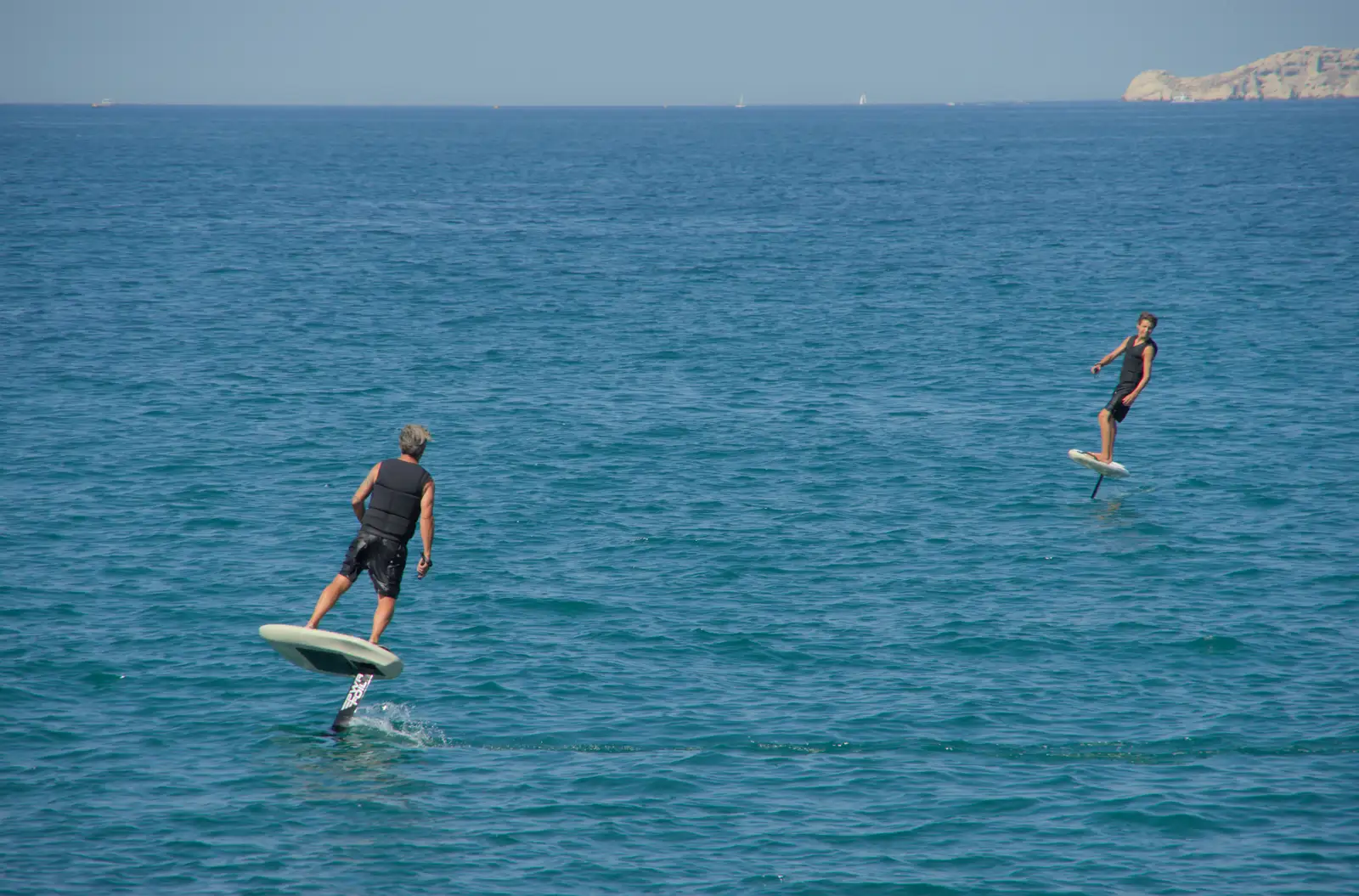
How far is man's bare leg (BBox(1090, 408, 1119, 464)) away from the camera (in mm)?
22734

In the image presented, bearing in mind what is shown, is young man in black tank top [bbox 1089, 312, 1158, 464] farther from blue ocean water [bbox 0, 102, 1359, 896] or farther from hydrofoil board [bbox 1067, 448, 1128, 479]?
blue ocean water [bbox 0, 102, 1359, 896]

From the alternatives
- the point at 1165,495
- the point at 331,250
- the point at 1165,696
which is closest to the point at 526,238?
the point at 331,250

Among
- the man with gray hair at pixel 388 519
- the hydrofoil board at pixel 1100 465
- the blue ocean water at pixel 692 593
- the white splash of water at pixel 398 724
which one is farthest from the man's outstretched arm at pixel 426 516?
the hydrofoil board at pixel 1100 465

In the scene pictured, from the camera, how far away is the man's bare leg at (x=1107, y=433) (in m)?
22.7

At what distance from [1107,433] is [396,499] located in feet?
44.0

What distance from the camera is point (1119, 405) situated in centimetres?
2261

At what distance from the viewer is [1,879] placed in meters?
11.6

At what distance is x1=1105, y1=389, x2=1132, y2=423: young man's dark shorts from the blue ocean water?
1584 mm

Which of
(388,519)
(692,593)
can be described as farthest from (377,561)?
(692,593)

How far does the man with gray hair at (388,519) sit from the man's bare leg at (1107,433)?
41.5 ft

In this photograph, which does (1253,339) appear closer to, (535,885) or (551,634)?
(551,634)

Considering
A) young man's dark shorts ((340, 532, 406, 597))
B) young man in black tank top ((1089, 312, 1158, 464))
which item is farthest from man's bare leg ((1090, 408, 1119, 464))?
young man's dark shorts ((340, 532, 406, 597))

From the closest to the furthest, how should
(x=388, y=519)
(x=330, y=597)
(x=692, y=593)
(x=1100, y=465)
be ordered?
(x=330, y=597)
(x=388, y=519)
(x=692, y=593)
(x=1100, y=465)

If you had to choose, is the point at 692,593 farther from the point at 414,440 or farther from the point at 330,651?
the point at 330,651
